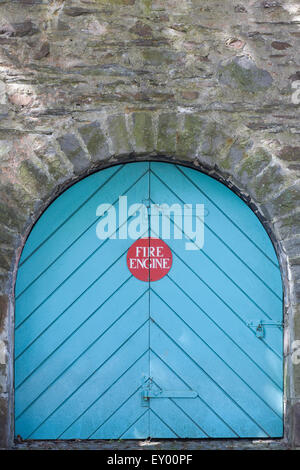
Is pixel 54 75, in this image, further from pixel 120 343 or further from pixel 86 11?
pixel 120 343

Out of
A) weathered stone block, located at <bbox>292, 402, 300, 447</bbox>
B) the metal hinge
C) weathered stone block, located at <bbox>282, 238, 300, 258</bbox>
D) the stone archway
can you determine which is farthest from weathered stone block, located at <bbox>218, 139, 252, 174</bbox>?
weathered stone block, located at <bbox>292, 402, 300, 447</bbox>

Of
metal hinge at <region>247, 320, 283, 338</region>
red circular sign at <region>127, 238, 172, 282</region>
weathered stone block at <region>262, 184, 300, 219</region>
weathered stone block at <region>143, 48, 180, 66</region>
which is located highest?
weathered stone block at <region>143, 48, 180, 66</region>

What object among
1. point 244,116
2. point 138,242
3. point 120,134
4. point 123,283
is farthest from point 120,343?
point 244,116

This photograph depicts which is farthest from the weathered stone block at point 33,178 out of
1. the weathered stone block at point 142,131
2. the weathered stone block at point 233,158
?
the weathered stone block at point 233,158

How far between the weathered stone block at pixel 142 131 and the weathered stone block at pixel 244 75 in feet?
1.84

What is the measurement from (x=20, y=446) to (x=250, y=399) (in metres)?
1.57

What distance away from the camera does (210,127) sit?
151 inches

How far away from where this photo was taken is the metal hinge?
4.02 meters

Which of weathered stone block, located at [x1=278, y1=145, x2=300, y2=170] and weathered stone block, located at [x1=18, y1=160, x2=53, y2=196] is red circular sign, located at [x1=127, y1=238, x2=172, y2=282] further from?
weathered stone block, located at [x1=278, y1=145, x2=300, y2=170]

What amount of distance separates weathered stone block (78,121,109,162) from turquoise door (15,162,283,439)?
256mm

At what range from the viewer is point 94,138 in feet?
12.5

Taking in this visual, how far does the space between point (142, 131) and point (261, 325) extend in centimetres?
153

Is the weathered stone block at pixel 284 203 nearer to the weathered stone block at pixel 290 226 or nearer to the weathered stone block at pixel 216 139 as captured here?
the weathered stone block at pixel 290 226

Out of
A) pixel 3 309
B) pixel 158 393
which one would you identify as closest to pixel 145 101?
pixel 3 309
